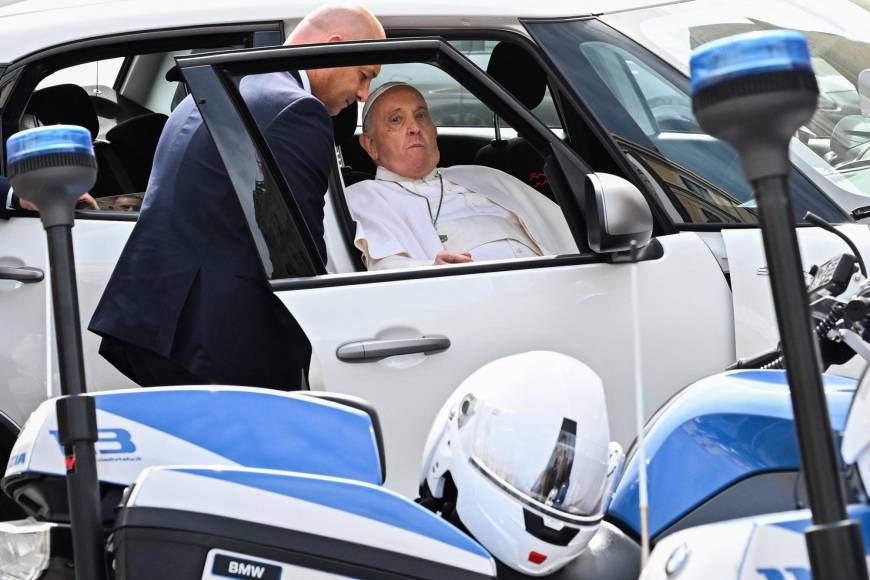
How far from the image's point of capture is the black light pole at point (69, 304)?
186cm

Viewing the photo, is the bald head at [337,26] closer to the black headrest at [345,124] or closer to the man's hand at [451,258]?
the man's hand at [451,258]

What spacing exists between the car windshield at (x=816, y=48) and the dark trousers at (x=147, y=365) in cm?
151

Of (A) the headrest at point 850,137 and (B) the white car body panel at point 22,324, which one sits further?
(A) the headrest at point 850,137

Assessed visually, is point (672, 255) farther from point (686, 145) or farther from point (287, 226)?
point (287, 226)

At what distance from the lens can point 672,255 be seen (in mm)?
3684

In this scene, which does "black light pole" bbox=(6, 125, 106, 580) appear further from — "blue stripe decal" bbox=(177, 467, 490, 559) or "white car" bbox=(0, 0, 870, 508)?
"white car" bbox=(0, 0, 870, 508)

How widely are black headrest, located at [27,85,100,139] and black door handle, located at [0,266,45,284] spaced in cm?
62

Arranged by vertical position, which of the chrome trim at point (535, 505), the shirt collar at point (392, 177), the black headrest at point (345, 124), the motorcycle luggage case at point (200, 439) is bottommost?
the chrome trim at point (535, 505)

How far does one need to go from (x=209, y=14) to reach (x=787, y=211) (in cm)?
277

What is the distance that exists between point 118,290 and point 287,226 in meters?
0.43

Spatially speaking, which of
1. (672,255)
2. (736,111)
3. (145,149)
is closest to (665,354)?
(672,255)

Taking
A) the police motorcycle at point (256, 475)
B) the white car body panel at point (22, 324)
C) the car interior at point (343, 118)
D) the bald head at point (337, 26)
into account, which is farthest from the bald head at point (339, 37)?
the police motorcycle at point (256, 475)

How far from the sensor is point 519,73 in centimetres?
436

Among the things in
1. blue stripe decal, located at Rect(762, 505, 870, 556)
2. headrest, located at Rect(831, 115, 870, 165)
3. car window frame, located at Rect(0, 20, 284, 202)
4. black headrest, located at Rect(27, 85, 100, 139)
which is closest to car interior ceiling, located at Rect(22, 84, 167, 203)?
black headrest, located at Rect(27, 85, 100, 139)
